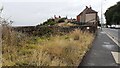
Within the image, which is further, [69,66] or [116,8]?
[116,8]

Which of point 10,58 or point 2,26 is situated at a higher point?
point 2,26

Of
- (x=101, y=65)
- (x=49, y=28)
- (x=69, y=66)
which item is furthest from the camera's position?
(x=49, y=28)

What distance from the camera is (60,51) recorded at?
1083 cm

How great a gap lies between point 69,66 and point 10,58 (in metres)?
2.11

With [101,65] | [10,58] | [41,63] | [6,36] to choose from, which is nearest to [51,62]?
[41,63]

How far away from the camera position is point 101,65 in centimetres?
1188

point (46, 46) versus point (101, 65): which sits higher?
point (46, 46)

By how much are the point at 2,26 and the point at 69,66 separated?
2.62 meters

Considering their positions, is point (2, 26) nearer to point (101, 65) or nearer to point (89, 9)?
point (101, 65)

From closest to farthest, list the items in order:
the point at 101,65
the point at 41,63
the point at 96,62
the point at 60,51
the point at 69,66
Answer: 1. the point at 41,63
2. the point at 69,66
3. the point at 60,51
4. the point at 101,65
5. the point at 96,62

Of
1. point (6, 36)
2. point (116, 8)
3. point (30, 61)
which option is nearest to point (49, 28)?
point (6, 36)

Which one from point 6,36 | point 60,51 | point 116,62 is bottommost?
point 116,62

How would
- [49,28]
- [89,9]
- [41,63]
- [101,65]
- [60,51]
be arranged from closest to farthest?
[41,63]
[60,51]
[101,65]
[49,28]
[89,9]

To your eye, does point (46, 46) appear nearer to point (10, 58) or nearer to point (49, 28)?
point (10, 58)
